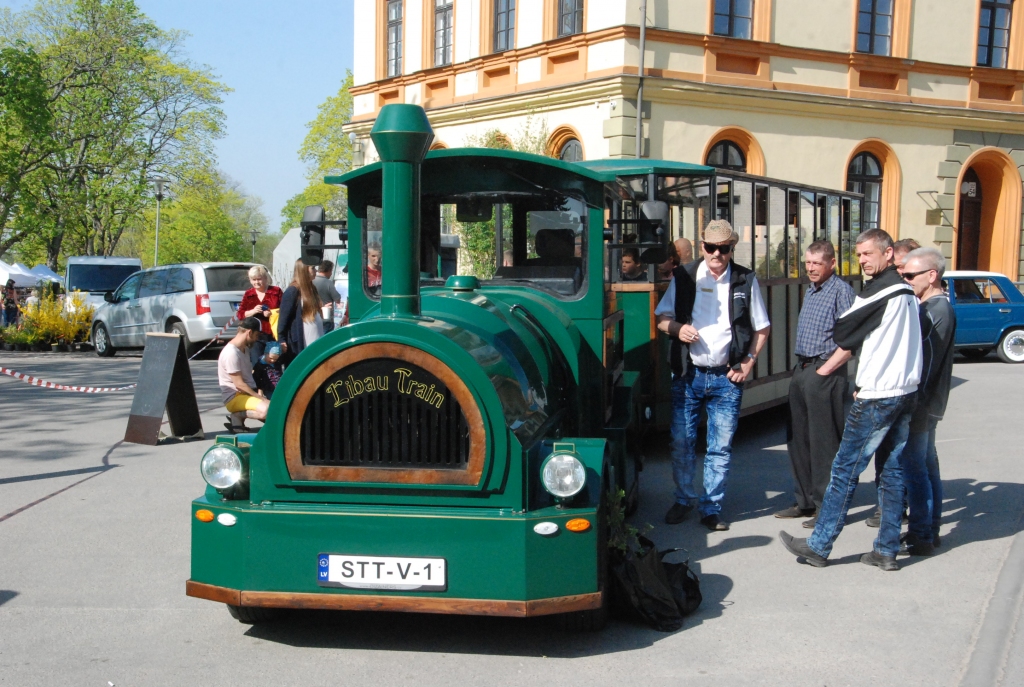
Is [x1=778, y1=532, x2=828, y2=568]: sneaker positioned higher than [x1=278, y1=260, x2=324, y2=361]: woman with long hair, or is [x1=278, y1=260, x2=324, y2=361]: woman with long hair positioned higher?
[x1=278, y1=260, x2=324, y2=361]: woman with long hair

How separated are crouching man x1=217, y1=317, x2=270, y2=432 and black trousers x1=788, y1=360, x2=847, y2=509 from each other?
5.17m

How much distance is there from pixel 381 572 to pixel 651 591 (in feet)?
4.36

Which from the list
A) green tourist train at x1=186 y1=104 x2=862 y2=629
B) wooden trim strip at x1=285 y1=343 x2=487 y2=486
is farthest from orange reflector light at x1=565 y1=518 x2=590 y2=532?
wooden trim strip at x1=285 y1=343 x2=487 y2=486

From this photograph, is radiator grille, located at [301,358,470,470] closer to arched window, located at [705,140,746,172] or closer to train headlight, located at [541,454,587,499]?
train headlight, located at [541,454,587,499]

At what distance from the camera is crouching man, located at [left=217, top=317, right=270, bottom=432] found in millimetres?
10156

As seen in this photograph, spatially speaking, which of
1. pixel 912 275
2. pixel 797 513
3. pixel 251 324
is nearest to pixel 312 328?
pixel 251 324

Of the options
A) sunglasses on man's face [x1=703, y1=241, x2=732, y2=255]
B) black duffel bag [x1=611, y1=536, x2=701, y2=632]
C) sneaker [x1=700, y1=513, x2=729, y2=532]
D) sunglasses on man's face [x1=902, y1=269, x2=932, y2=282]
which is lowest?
sneaker [x1=700, y1=513, x2=729, y2=532]

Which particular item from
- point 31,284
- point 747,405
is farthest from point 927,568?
point 31,284

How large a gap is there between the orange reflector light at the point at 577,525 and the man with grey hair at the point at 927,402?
2.54 metres

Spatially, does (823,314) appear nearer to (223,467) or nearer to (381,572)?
(381,572)

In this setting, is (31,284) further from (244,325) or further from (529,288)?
→ (529,288)

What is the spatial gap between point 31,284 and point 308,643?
3246cm

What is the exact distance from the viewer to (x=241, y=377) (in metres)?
10.2

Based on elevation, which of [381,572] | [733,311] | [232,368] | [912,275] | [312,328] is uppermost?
[912,275]
